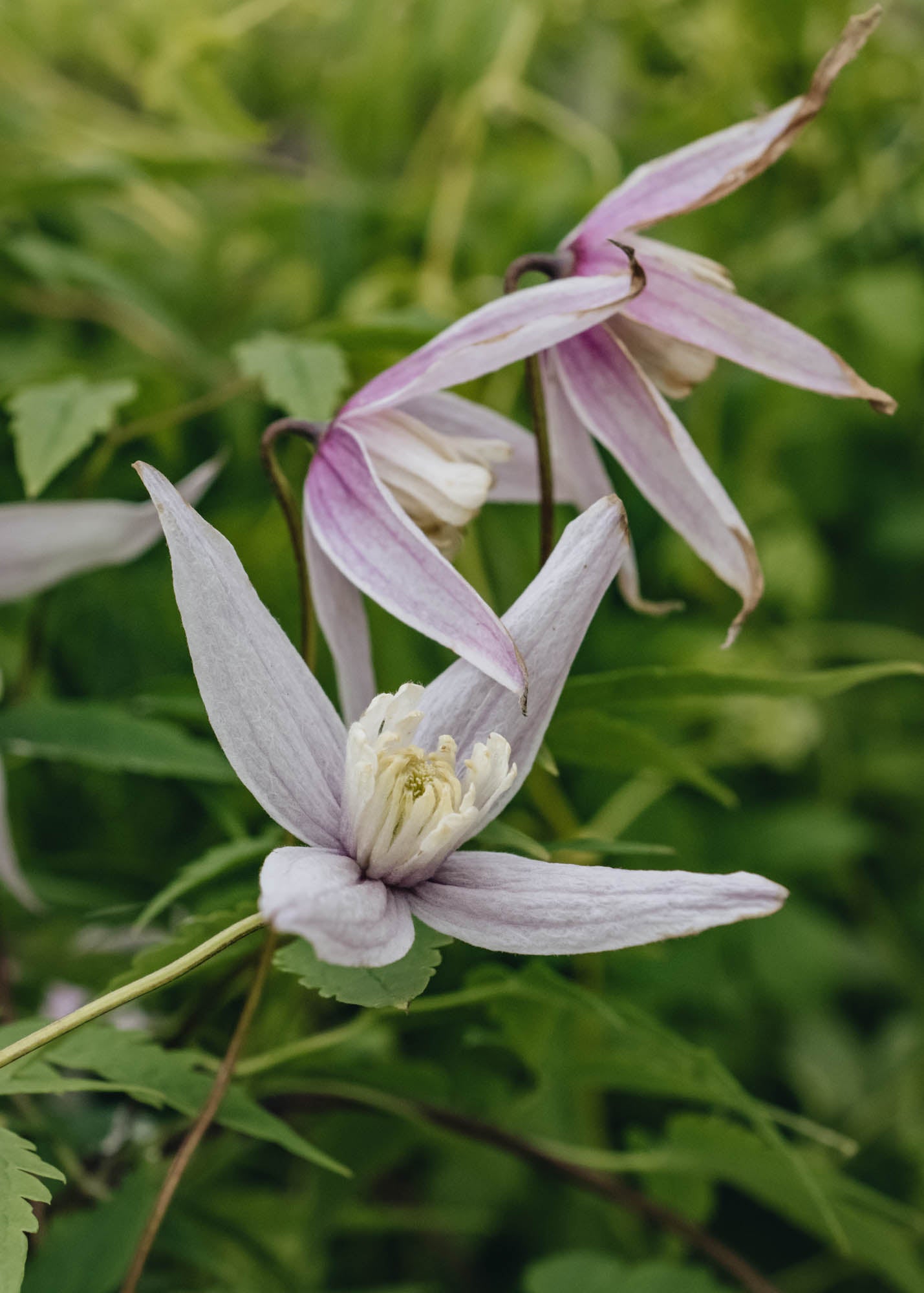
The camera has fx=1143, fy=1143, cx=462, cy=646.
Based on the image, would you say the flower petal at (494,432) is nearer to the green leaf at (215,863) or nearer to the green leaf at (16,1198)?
the green leaf at (215,863)

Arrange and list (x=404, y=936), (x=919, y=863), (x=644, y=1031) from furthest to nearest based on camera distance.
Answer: (x=919, y=863)
(x=644, y=1031)
(x=404, y=936)

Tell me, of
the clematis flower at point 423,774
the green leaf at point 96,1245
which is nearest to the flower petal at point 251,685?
the clematis flower at point 423,774

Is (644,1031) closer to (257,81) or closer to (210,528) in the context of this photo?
(210,528)

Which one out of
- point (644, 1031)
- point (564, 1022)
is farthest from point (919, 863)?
point (644, 1031)

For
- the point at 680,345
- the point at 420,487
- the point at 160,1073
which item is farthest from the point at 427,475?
the point at 160,1073

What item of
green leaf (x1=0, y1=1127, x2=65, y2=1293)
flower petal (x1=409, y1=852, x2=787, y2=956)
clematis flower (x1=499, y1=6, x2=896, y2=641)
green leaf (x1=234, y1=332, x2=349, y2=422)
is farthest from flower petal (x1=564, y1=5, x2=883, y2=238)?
green leaf (x1=0, y1=1127, x2=65, y2=1293)

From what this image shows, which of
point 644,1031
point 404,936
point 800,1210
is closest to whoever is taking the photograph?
point 404,936
